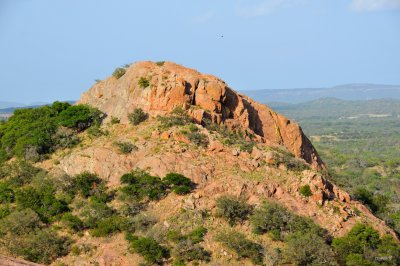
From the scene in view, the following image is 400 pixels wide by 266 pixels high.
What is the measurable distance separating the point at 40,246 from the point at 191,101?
734 inches

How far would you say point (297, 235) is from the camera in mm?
35125

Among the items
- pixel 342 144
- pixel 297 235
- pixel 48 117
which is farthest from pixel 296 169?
pixel 342 144

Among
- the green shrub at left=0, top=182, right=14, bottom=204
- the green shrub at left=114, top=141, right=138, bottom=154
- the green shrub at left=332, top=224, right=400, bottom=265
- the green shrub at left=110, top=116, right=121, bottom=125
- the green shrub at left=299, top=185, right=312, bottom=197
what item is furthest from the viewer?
the green shrub at left=110, top=116, right=121, bottom=125

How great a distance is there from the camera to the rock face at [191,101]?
4691 centimetres

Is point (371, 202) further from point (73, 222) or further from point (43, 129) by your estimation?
point (43, 129)

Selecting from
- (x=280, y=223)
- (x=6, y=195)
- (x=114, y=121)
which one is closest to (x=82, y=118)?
(x=114, y=121)

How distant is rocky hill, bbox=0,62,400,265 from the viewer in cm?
3475

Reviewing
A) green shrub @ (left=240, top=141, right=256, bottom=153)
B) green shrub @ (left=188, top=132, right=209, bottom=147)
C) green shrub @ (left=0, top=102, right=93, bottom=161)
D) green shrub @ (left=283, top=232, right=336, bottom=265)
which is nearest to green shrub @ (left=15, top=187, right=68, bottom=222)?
green shrub @ (left=0, top=102, right=93, bottom=161)

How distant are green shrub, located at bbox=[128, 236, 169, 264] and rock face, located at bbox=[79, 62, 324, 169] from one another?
1425 cm

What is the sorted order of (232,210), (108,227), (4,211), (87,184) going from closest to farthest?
(108,227), (232,210), (4,211), (87,184)

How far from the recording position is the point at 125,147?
4247 centimetres

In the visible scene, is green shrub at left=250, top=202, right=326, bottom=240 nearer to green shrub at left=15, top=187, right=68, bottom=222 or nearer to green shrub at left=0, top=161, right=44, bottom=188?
green shrub at left=15, top=187, right=68, bottom=222

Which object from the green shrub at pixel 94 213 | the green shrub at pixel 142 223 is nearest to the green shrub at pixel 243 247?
the green shrub at pixel 142 223

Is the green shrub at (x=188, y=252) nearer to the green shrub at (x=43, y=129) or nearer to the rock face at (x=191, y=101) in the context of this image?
the rock face at (x=191, y=101)
